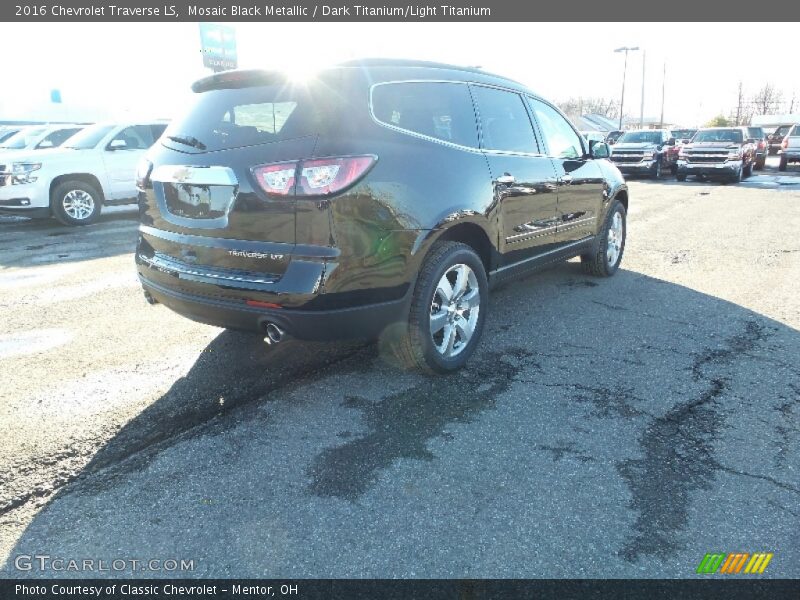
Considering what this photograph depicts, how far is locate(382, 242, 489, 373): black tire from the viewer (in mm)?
3381

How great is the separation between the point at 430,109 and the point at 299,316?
1.57 meters

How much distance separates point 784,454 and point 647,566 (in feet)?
3.96

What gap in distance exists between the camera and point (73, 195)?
407 inches

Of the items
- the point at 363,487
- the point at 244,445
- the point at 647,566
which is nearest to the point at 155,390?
the point at 244,445

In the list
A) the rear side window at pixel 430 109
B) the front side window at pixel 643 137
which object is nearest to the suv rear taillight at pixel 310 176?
the rear side window at pixel 430 109

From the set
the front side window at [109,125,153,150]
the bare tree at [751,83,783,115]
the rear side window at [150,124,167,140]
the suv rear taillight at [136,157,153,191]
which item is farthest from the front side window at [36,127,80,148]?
the bare tree at [751,83,783,115]

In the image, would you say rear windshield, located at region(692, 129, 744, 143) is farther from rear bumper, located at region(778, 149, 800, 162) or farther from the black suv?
the black suv

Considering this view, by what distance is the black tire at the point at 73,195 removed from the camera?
1012 centimetres

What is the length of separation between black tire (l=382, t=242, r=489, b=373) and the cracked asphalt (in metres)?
0.14

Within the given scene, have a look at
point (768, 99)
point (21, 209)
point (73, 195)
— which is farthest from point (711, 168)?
point (768, 99)

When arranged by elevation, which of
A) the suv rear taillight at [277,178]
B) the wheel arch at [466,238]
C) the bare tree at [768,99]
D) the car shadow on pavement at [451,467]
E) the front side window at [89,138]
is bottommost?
the car shadow on pavement at [451,467]

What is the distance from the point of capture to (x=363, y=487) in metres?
2.50

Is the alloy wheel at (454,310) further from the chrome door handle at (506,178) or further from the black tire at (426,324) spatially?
the chrome door handle at (506,178)

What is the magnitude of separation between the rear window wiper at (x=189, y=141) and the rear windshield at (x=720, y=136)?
2143 centimetres
